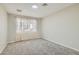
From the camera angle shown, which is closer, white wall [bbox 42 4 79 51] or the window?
the window

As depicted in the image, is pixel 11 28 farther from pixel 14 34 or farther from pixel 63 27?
pixel 63 27

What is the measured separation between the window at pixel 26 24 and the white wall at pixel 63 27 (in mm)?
309

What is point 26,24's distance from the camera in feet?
5.31

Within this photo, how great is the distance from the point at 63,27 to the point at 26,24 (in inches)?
41.2

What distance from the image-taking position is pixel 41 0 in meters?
0.97

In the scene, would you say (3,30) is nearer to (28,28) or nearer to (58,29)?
(28,28)

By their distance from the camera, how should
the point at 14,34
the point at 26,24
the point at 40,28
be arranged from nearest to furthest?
1. the point at 26,24
2. the point at 40,28
3. the point at 14,34

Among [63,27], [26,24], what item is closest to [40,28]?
[26,24]

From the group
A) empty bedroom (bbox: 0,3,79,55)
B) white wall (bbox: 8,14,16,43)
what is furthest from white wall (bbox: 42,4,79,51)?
white wall (bbox: 8,14,16,43)

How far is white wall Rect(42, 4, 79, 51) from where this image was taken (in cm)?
179

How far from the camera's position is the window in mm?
1608

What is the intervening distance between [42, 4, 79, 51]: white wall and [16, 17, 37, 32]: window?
A: 31 cm

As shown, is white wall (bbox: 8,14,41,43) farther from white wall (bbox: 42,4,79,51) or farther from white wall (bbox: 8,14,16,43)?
white wall (bbox: 42,4,79,51)
